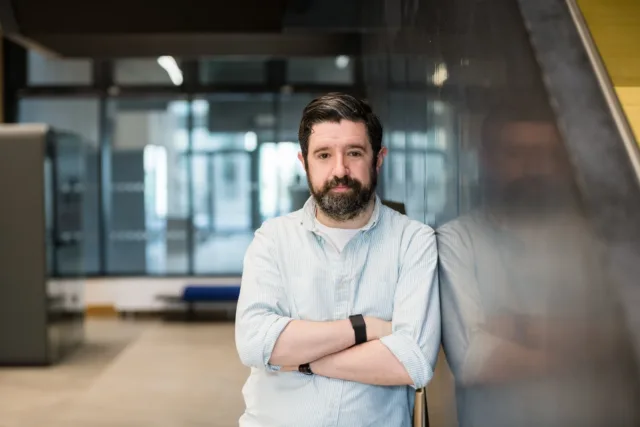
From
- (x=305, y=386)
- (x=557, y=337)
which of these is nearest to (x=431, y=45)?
(x=305, y=386)

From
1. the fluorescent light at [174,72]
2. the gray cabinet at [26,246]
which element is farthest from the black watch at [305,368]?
the fluorescent light at [174,72]

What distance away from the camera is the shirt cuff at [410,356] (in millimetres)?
1885

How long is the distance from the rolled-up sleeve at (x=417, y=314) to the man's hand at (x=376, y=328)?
0.04 metres

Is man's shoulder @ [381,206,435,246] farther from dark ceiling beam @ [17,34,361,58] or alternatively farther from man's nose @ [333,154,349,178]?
dark ceiling beam @ [17,34,361,58]

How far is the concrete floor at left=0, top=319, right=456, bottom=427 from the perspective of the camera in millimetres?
4871

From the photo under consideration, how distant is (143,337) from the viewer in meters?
8.30

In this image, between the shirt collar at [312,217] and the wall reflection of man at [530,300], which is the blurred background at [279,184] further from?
the shirt collar at [312,217]

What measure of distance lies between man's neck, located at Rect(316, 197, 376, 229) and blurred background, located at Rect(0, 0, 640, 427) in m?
0.24

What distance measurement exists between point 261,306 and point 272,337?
0.13m

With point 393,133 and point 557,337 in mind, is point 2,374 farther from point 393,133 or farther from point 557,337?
point 557,337

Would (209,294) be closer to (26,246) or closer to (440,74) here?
(26,246)

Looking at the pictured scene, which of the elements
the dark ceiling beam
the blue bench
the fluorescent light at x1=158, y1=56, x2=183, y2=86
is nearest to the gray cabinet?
the dark ceiling beam

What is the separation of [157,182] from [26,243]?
→ 3440 millimetres

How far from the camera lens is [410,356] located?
6.19 feet
